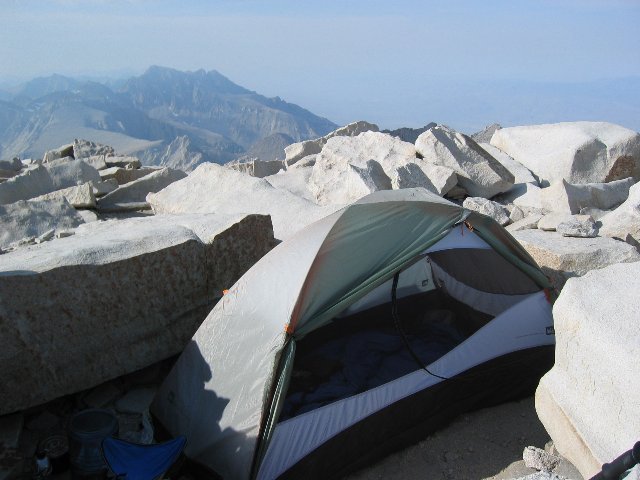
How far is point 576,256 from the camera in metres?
5.69

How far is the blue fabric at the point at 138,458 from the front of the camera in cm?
365

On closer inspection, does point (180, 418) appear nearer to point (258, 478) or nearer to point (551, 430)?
point (258, 478)

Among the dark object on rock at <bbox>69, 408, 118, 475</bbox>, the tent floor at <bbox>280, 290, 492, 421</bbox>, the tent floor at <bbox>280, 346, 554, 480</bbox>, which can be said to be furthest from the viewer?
the tent floor at <bbox>280, 290, 492, 421</bbox>

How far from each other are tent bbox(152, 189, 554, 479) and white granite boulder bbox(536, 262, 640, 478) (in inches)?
50.9

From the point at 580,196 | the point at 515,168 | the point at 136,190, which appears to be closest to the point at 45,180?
the point at 136,190

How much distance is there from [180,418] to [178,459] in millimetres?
410

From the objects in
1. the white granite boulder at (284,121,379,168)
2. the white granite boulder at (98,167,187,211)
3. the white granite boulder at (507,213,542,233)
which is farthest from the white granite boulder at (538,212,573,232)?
the white granite boulder at (284,121,379,168)

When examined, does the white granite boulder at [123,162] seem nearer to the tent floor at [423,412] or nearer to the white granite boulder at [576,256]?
the white granite boulder at [576,256]

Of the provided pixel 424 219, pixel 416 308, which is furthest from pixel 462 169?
pixel 424 219

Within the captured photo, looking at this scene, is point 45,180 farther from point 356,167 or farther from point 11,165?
point 356,167

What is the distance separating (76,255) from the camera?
14.8 feet

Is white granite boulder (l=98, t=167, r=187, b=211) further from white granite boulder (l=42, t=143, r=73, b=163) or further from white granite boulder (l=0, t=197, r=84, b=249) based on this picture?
white granite boulder (l=42, t=143, r=73, b=163)

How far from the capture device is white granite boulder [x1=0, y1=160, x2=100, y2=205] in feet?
30.6

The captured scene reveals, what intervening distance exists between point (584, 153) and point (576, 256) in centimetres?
428
